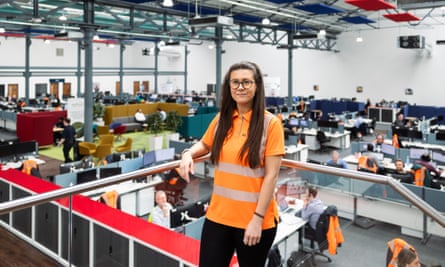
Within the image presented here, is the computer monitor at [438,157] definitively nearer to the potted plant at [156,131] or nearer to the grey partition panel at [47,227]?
the potted plant at [156,131]

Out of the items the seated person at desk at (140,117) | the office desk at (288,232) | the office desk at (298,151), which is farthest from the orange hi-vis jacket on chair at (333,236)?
the seated person at desk at (140,117)

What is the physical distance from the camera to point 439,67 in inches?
935

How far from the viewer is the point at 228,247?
6.07ft

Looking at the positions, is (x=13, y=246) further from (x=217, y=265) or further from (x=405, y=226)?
(x=405, y=226)

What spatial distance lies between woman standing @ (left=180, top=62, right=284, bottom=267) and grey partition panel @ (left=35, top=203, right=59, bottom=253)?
15.9 ft

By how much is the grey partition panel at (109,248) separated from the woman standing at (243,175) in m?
3.63

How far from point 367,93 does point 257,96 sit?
27.1 meters

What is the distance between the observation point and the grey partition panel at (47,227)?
6.19 metres

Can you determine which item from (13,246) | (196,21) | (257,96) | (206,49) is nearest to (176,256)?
(257,96)

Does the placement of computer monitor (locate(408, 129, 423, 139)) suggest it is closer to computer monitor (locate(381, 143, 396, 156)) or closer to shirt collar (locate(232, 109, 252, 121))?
computer monitor (locate(381, 143, 396, 156))

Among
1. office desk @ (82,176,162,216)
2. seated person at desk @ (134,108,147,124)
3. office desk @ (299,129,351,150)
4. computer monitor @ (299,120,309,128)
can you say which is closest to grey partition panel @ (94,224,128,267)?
office desk @ (82,176,162,216)

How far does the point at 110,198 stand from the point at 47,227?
110 centimetres

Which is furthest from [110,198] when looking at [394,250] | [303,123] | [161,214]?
[303,123]

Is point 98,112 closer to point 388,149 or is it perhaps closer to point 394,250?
point 388,149
